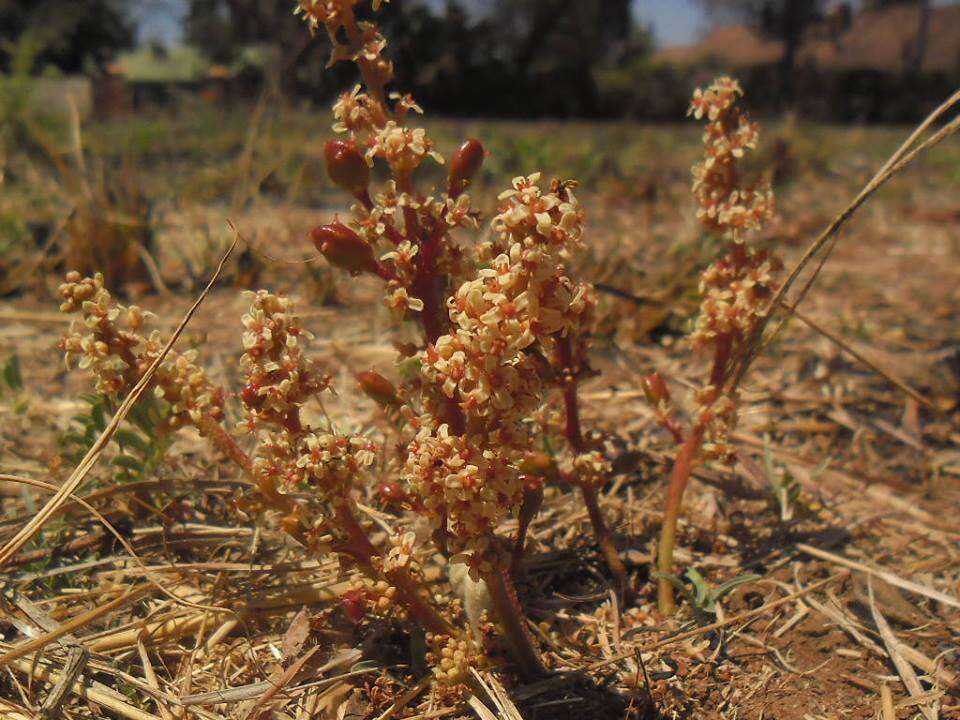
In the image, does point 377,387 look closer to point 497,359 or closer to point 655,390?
point 497,359

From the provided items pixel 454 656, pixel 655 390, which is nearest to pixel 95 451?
pixel 454 656

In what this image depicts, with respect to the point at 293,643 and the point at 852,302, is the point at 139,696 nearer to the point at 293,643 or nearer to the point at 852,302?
the point at 293,643

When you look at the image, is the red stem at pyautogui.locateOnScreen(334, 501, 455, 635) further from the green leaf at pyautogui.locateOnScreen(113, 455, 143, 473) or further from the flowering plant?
the green leaf at pyautogui.locateOnScreen(113, 455, 143, 473)

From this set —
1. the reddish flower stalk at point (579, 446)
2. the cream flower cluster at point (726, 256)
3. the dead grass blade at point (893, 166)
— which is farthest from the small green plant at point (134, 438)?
the dead grass blade at point (893, 166)

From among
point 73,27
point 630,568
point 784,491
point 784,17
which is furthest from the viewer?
point 784,17

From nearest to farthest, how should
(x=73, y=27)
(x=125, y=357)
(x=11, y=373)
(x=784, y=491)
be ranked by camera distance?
(x=125, y=357), (x=784, y=491), (x=11, y=373), (x=73, y=27)

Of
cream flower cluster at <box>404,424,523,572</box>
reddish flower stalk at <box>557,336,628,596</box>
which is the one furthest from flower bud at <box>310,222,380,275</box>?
reddish flower stalk at <box>557,336,628,596</box>

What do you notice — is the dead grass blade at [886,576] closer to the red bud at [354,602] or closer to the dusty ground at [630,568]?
the dusty ground at [630,568]
